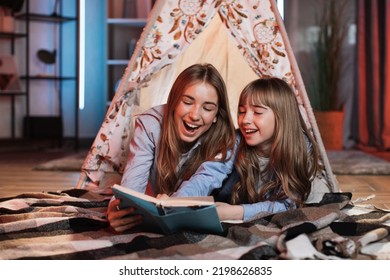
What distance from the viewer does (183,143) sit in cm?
235

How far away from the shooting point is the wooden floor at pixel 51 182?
3081 millimetres

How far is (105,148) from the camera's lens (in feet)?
9.38

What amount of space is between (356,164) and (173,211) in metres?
2.74

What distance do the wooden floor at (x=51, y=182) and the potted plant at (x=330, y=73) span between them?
74.3 inches

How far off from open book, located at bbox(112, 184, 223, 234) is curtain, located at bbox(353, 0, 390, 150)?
417 cm

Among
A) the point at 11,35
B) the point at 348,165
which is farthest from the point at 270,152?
the point at 11,35

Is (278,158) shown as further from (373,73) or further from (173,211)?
(373,73)

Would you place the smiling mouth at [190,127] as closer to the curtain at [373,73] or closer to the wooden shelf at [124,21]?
the wooden shelf at [124,21]

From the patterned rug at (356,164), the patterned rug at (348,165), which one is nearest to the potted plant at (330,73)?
the patterned rug at (356,164)

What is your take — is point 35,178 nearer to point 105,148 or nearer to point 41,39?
point 105,148

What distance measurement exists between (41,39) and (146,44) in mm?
3356

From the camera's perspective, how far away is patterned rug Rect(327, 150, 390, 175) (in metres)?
4.00

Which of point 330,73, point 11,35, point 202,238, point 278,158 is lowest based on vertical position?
point 202,238
